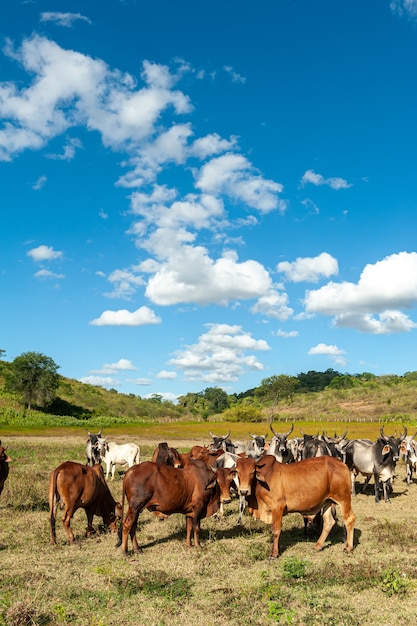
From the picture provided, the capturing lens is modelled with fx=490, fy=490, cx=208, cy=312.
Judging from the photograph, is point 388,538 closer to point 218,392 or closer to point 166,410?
point 166,410

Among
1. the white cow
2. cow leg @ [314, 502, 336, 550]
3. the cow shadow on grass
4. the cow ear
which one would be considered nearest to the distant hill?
the white cow

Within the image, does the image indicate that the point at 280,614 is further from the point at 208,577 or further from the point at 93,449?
the point at 93,449

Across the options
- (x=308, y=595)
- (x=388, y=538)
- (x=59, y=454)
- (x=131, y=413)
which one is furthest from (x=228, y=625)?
(x=131, y=413)

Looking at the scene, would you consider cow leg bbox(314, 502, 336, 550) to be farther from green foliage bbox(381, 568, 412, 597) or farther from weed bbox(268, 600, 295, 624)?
weed bbox(268, 600, 295, 624)

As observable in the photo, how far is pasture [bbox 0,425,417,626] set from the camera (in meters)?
6.57

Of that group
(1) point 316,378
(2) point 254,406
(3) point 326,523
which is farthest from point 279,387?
(3) point 326,523

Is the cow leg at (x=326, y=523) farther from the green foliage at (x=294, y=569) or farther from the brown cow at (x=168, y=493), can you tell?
the brown cow at (x=168, y=493)

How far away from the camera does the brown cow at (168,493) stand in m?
9.09

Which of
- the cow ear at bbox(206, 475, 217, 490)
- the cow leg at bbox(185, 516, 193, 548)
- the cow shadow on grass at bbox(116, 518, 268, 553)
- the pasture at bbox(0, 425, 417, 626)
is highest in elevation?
the cow ear at bbox(206, 475, 217, 490)

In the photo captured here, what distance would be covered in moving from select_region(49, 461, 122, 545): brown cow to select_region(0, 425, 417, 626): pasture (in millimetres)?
388

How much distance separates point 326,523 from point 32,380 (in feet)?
215

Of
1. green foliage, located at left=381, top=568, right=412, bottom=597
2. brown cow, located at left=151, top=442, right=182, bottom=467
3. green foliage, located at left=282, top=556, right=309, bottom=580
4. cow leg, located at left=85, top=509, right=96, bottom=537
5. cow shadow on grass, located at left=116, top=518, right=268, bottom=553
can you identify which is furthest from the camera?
brown cow, located at left=151, top=442, right=182, bottom=467

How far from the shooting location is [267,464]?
9.59 metres

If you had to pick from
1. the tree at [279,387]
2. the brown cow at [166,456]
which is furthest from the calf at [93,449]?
the tree at [279,387]
